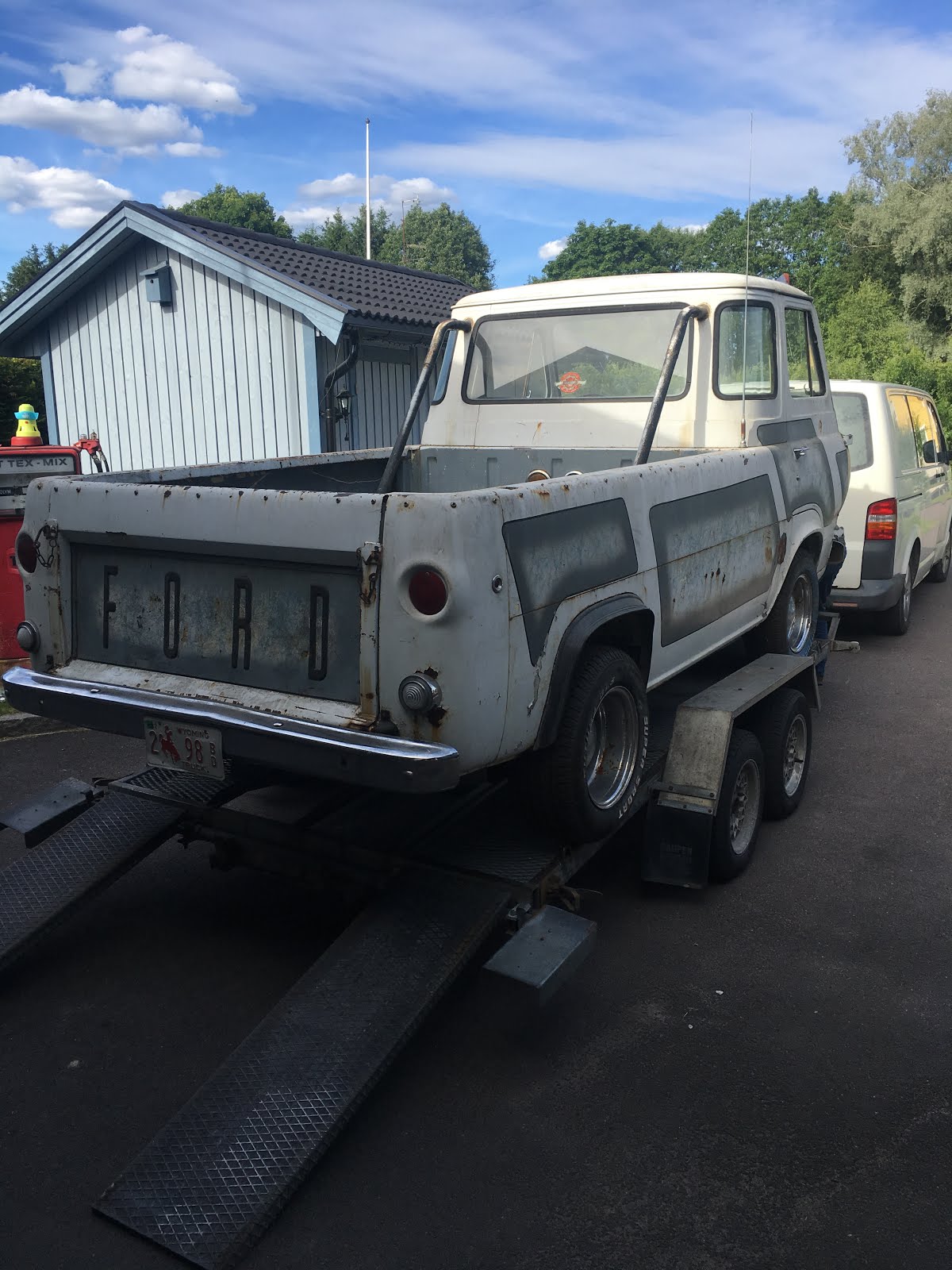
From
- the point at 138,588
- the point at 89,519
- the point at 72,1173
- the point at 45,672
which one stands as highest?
the point at 89,519

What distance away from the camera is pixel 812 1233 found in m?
2.69

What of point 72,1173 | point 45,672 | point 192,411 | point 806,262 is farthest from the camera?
point 806,262

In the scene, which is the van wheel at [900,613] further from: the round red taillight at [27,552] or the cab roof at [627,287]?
the round red taillight at [27,552]

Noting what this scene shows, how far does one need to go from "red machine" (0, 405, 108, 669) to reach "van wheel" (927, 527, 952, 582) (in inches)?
341

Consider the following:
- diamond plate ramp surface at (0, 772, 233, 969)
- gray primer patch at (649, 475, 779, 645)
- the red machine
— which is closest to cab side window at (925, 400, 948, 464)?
gray primer patch at (649, 475, 779, 645)

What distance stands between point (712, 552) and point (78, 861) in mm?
2932

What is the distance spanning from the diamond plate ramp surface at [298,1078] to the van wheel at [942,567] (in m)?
9.32

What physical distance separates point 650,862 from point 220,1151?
2145 millimetres

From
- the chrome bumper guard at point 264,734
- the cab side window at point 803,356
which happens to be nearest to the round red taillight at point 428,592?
the chrome bumper guard at point 264,734

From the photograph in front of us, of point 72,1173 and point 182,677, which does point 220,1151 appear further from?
point 182,677

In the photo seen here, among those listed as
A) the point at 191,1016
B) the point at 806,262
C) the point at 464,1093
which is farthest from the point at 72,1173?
the point at 806,262

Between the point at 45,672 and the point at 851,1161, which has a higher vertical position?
the point at 45,672

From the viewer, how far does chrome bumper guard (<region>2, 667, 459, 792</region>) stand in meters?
3.12

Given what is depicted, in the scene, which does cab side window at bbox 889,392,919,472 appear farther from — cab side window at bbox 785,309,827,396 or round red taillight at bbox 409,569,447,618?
round red taillight at bbox 409,569,447,618
